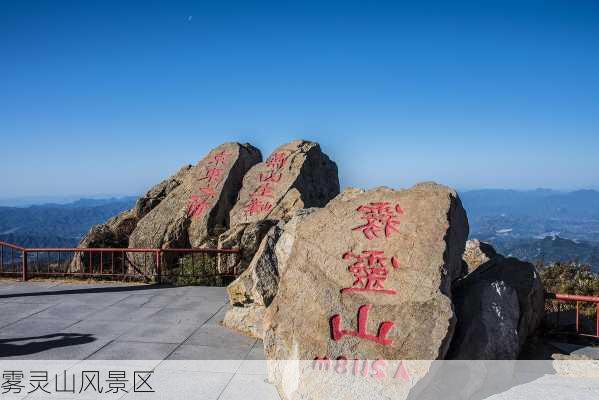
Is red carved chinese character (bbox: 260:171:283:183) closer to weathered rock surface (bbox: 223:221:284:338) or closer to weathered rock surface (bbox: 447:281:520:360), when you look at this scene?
weathered rock surface (bbox: 223:221:284:338)

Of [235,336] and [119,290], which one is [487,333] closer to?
[235,336]

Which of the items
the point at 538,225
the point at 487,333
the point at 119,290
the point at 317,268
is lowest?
the point at 538,225

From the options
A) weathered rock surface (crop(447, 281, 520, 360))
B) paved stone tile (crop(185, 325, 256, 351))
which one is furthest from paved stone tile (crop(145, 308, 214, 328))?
weathered rock surface (crop(447, 281, 520, 360))

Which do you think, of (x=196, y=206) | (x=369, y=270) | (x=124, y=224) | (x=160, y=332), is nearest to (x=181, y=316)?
(x=160, y=332)

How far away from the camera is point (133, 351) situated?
6098 mm

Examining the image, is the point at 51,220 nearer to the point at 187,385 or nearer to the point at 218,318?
the point at 218,318

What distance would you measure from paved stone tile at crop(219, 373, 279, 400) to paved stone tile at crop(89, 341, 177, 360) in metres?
1.19

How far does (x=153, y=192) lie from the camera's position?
575 inches

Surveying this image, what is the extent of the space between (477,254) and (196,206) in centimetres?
688

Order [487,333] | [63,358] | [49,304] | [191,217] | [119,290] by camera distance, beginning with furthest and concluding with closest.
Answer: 1. [191,217]
2. [119,290]
3. [49,304]
4. [63,358]
5. [487,333]

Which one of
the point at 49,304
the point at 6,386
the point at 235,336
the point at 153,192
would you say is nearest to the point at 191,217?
the point at 153,192

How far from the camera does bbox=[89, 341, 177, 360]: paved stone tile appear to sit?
19.4 ft

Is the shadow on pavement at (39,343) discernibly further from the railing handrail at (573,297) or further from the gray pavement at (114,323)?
the railing handrail at (573,297)

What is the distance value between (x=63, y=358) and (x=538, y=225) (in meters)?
170
